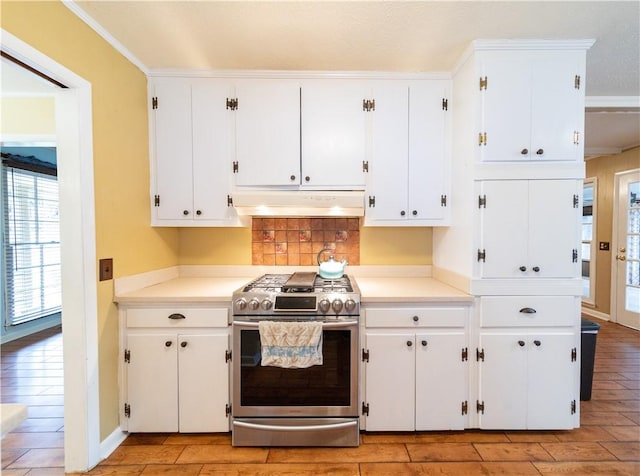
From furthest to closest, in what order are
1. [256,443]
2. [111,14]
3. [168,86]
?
[168,86] < [256,443] < [111,14]

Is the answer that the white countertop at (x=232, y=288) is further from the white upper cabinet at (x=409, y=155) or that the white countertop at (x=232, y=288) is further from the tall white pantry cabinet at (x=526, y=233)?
the white upper cabinet at (x=409, y=155)

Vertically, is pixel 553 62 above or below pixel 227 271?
above

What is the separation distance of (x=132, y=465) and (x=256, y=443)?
689 millimetres

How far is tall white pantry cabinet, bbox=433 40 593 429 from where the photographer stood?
1.96m

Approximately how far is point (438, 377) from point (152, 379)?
5.89ft

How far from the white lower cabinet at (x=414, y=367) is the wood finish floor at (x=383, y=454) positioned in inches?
5.7

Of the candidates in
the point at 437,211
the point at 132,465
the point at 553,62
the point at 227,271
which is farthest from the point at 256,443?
the point at 553,62

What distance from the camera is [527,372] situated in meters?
1.97

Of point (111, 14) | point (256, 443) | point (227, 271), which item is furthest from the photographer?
point (227, 271)

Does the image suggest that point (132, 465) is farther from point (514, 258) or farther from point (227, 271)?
point (514, 258)

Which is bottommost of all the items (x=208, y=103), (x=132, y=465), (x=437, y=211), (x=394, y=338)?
(x=132, y=465)

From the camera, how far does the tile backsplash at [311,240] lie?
2715 millimetres

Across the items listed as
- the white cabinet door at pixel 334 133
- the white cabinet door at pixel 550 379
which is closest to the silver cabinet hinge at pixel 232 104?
the white cabinet door at pixel 334 133

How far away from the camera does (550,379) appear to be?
1.97 meters
